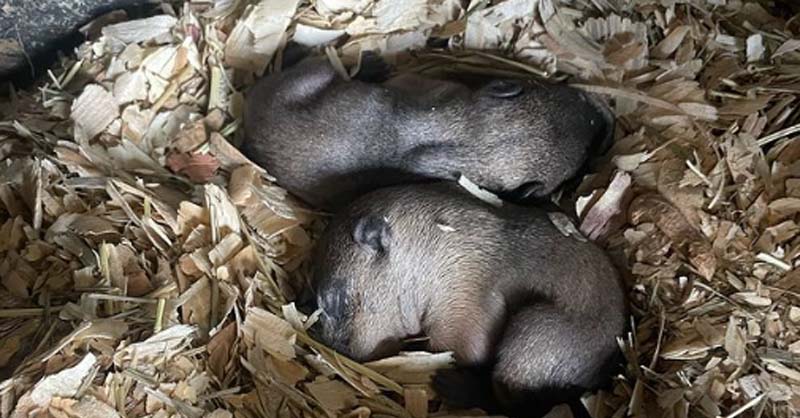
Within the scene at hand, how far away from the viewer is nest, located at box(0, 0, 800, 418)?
2.65 metres

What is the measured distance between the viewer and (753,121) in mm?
3115

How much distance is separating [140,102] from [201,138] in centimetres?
25

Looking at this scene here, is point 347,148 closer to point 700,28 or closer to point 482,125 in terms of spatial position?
point 482,125

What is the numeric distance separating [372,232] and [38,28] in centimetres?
149

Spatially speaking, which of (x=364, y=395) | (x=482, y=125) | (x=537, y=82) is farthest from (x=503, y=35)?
(x=364, y=395)

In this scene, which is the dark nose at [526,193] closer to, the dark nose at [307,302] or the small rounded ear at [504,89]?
the small rounded ear at [504,89]

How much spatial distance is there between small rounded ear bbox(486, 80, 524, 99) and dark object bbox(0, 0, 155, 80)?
52.3 inches

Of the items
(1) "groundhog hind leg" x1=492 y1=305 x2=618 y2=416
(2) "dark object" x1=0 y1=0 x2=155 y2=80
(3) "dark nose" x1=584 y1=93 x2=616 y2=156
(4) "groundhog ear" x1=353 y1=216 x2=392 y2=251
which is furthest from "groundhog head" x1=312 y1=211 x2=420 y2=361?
(2) "dark object" x1=0 y1=0 x2=155 y2=80

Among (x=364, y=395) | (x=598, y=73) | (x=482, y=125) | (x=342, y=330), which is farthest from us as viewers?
(x=598, y=73)

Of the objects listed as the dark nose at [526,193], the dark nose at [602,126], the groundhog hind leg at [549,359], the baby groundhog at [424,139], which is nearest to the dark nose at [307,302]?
the baby groundhog at [424,139]

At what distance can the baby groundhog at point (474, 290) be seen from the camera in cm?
277

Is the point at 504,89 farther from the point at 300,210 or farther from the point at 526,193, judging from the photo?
the point at 300,210

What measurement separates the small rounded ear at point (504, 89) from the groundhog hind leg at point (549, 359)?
2.55 ft

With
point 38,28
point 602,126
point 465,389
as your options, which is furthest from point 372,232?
point 38,28
